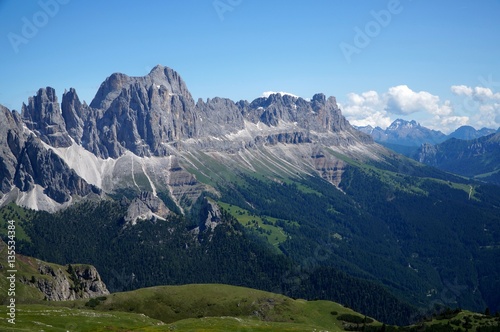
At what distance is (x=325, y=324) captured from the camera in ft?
569

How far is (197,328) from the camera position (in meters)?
132

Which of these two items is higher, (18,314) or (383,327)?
(18,314)

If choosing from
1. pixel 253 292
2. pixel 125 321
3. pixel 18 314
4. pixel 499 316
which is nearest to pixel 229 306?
pixel 253 292

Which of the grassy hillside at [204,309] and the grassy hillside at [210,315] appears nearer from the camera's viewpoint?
the grassy hillside at [210,315]

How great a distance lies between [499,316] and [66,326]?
131 meters

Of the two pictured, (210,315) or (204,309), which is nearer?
(210,315)

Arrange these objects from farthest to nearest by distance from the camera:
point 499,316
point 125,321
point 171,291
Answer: point 171,291 < point 499,316 < point 125,321

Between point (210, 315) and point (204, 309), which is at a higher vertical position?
point (204, 309)

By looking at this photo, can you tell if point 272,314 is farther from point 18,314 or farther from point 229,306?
point 18,314

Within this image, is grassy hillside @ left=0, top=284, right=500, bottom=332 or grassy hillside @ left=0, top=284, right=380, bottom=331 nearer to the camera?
grassy hillside @ left=0, top=284, right=500, bottom=332

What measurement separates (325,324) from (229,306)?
36477 millimetres

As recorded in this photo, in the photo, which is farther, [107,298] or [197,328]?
[107,298]

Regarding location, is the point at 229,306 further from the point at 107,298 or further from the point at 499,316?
the point at 499,316

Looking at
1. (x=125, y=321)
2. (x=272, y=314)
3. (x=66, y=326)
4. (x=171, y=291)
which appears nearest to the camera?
(x=66, y=326)
